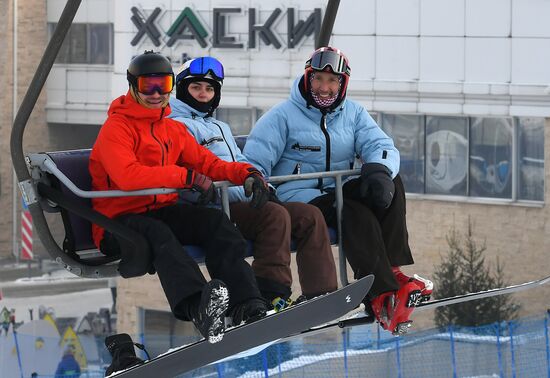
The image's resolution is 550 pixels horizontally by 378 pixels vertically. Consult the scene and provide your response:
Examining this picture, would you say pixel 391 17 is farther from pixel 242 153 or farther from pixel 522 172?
pixel 242 153

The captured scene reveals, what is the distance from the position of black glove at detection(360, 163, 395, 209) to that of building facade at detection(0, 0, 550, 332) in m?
15.1

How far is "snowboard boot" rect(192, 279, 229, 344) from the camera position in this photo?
7277 mm

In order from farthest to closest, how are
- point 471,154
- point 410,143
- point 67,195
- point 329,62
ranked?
point 410,143 → point 471,154 → point 329,62 → point 67,195

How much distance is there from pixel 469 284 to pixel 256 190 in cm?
1763

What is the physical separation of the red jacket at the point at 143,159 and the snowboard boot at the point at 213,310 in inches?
21.2

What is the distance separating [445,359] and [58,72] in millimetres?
23340

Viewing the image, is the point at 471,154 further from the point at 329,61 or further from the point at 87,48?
the point at 87,48

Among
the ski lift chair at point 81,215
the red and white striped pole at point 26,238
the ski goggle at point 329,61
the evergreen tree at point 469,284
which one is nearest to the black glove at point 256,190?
the ski lift chair at point 81,215

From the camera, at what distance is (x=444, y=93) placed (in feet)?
81.8

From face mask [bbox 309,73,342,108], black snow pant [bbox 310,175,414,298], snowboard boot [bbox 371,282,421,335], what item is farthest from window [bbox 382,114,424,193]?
face mask [bbox 309,73,342,108]

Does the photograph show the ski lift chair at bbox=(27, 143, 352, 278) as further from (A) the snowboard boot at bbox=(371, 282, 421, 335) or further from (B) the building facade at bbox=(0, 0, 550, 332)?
(B) the building facade at bbox=(0, 0, 550, 332)

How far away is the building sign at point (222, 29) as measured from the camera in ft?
89.9

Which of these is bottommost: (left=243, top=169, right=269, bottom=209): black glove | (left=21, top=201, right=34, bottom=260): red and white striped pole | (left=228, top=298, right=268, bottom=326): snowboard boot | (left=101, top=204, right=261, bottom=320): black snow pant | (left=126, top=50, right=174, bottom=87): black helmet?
(left=21, top=201, right=34, bottom=260): red and white striped pole

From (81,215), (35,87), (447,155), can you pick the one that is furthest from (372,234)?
(447,155)
